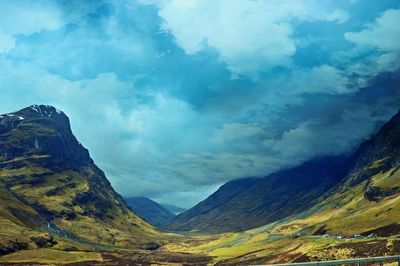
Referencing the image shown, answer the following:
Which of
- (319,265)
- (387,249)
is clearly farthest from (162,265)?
(319,265)

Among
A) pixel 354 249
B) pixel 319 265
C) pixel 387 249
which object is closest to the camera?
pixel 319 265

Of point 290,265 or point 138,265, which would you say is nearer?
point 290,265

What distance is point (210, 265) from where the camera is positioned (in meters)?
193

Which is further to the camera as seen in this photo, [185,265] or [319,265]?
[185,265]

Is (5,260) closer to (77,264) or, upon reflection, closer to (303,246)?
(77,264)

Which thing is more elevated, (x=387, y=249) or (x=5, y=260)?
(x=5, y=260)

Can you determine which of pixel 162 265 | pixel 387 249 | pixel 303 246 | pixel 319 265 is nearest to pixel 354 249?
pixel 387 249

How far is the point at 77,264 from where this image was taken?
18975 cm

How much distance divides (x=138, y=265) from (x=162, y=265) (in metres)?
11.0

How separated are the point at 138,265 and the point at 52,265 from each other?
3576cm


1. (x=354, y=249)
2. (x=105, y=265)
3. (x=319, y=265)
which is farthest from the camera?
(x=105, y=265)

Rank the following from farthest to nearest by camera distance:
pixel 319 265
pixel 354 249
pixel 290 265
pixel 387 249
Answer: pixel 354 249, pixel 387 249, pixel 319 265, pixel 290 265

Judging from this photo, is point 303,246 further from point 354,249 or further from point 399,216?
point 354,249

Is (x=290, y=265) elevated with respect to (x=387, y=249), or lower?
elevated
